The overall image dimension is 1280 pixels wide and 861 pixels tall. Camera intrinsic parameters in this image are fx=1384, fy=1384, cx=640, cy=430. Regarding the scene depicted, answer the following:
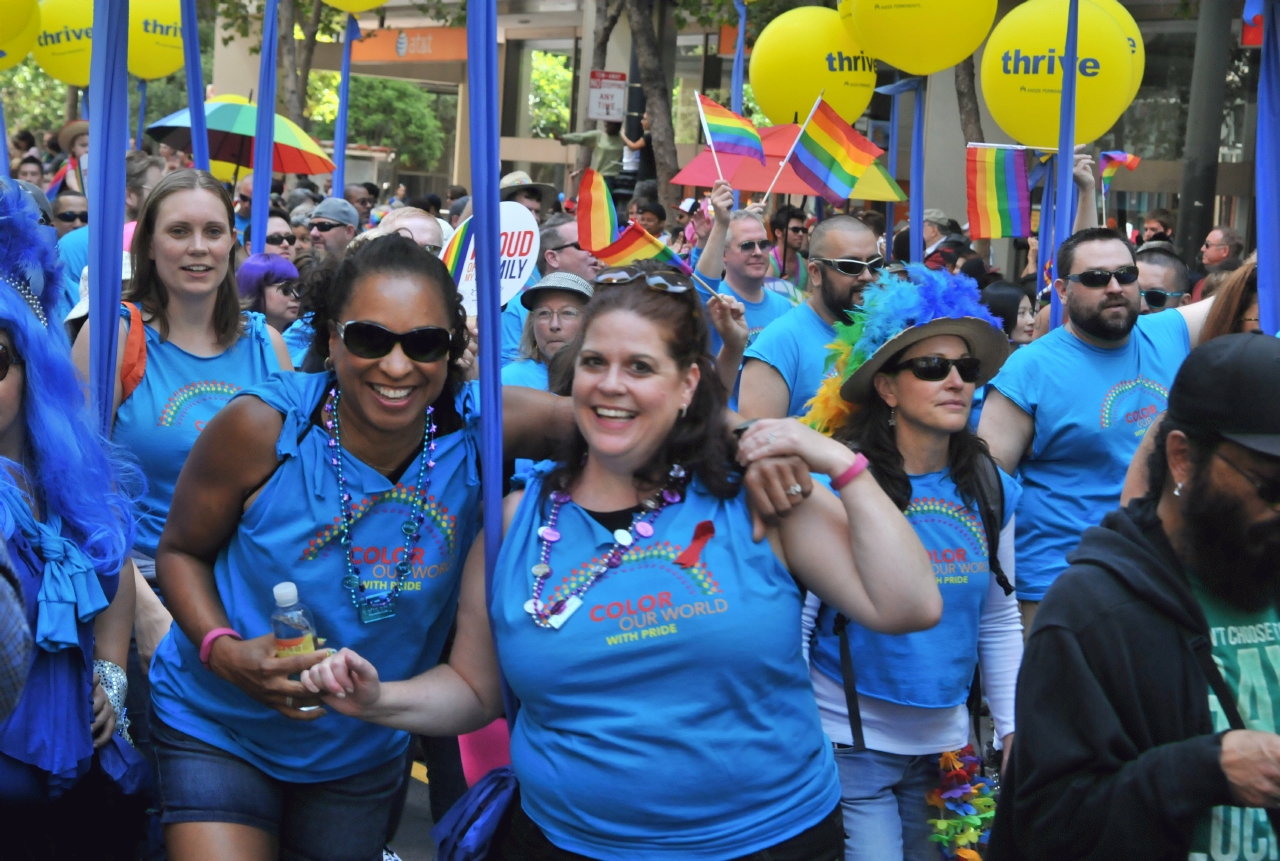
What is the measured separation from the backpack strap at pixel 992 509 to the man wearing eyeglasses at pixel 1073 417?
3.68ft

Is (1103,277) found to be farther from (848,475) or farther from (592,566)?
(592,566)

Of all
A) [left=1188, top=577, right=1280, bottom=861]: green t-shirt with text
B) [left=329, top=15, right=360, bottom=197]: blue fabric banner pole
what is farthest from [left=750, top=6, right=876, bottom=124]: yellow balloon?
[left=1188, top=577, right=1280, bottom=861]: green t-shirt with text

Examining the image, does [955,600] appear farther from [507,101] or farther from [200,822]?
[507,101]

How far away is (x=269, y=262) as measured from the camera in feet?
22.7

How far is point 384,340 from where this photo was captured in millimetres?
2969

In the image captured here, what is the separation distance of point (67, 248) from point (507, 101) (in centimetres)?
2639

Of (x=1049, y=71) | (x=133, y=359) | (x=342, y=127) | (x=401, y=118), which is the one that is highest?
(x=401, y=118)

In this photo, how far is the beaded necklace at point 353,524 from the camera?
301cm

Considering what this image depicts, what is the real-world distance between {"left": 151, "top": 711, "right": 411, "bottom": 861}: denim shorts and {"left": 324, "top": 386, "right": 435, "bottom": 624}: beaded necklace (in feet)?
1.55

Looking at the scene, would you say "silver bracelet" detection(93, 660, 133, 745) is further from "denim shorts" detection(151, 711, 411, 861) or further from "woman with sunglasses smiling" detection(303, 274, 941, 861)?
"woman with sunglasses smiling" detection(303, 274, 941, 861)

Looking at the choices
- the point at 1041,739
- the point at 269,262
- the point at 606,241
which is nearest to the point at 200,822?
the point at 1041,739

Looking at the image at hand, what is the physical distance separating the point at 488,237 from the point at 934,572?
1.46 m

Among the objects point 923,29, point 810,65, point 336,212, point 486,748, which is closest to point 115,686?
point 486,748

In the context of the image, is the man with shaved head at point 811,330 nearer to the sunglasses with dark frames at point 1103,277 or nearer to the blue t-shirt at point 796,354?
the blue t-shirt at point 796,354
